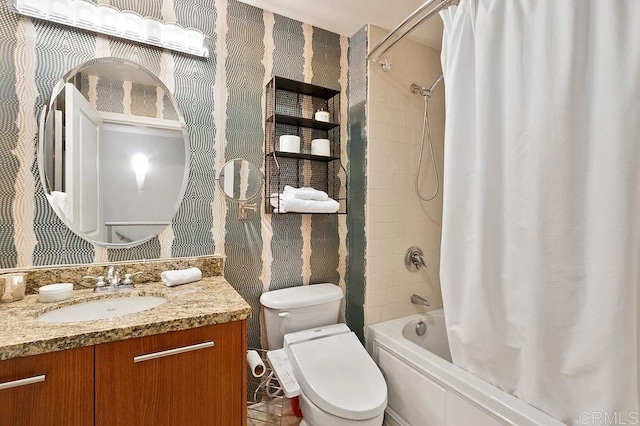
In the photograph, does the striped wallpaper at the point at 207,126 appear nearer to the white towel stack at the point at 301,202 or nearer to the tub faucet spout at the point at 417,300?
the white towel stack at the point at 301,202

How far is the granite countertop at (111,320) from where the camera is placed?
0.82m

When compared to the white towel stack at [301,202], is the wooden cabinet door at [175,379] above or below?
below

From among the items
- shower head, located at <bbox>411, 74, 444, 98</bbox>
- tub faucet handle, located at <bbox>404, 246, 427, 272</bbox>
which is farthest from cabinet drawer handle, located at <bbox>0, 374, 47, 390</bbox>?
shower head, located at <bbox>411, 74, 444, 98</bbox>

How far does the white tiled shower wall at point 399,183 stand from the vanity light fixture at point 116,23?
3.44 feet

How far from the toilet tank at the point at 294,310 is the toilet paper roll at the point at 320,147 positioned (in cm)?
82

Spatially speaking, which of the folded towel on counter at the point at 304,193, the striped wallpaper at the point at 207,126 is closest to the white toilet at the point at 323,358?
the striped wallpaper at the point at 207,126

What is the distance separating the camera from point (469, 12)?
1246 mm

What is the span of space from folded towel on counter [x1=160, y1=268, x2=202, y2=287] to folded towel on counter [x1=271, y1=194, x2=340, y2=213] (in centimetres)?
52

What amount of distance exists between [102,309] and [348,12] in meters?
1.95

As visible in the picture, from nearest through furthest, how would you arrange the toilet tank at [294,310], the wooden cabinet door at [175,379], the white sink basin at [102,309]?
1. the wooden cabinet door at [175,379]
2. the white sink basin at [102,309]
3. the toilet tank at [294,310]

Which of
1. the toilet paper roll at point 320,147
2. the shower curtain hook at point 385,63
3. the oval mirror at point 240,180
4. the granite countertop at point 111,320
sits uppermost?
the shower curtain hook at point 385,63

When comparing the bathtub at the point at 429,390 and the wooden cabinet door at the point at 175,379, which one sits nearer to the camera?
the wooden cabinet door at the point at 175,379

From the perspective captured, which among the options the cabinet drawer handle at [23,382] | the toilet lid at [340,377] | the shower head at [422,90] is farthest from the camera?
the shower head at [422,90]

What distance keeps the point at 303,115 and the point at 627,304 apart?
1669 mm
